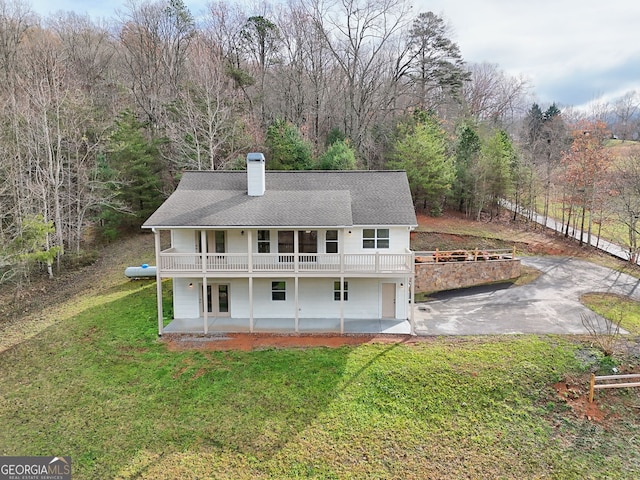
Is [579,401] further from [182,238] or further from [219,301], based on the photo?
[182,238]

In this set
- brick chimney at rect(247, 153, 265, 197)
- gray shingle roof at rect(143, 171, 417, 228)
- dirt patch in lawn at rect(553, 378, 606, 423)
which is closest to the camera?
dirt patch in lawn at rect(553, 378, 606, 423)

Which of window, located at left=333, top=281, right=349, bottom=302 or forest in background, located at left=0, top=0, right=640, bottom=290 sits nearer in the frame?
window, located at left=333, top=281, right=349, bottom=302

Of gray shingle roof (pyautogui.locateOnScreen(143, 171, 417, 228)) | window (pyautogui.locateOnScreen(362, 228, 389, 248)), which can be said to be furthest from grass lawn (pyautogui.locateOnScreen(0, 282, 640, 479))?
gray shingle roof (pyautogui.locateOnScreen(143, 171, 417, 228))

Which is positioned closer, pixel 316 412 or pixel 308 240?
pixel 316 412

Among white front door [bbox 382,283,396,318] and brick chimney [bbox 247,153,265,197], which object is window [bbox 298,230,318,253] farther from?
white front door [bbox 382,283,396,318]

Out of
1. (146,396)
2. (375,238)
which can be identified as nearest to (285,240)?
(375,238)

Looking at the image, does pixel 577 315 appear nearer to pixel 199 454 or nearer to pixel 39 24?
pixel 199 454

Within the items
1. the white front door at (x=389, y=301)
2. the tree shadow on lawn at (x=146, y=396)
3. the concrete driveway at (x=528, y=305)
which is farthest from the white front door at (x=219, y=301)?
the concrete driveway at (x=528, y=305)
